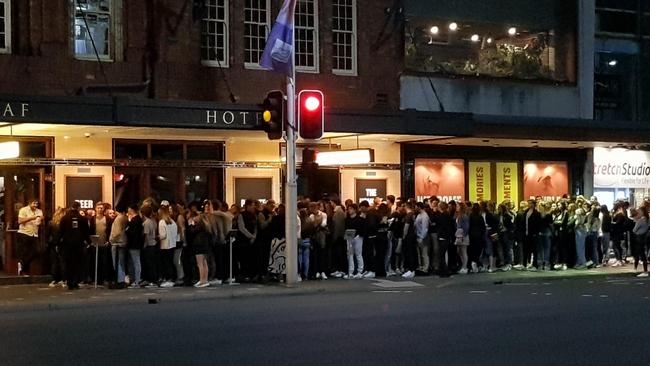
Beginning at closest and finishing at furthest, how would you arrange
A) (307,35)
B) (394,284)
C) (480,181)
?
(394,284) < (307,35) < (480,181)

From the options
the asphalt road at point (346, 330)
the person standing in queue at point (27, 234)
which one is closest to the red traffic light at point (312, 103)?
→ the asphalt road at point (346, 330)

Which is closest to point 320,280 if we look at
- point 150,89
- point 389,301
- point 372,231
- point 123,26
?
point 372,231

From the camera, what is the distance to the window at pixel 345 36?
1046 inches

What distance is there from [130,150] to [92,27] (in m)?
3.14

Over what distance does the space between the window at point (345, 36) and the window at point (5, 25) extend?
8782 mm

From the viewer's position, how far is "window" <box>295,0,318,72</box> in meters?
25.9

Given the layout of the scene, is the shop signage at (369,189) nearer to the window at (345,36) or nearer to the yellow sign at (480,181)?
the window at (345,36)

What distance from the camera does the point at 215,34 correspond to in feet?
81.5

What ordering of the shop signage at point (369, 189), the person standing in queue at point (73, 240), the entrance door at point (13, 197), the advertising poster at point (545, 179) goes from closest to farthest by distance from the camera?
the person standing in queue at point (73, 240) → the entrance door at point (13, 197) → the shop signage at point (369, 189) → the advertising poster at point (545, 179)

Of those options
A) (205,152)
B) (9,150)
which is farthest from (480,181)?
(9,150)

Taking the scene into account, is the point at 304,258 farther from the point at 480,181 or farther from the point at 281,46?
the point at 480,181

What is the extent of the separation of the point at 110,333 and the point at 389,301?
586cm

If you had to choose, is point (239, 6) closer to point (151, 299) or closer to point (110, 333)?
point (151, 299)

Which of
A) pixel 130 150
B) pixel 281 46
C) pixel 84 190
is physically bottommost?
→ pixel 84 190
